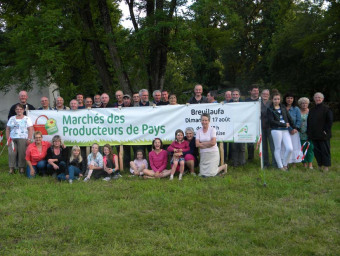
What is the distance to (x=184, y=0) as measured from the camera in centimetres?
1230

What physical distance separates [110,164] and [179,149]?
160 centimetres

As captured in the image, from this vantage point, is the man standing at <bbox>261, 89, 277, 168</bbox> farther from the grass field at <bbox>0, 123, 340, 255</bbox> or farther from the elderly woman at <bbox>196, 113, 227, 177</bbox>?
the elderly woman at <bbox>196, 113, 227, 177</bbox>

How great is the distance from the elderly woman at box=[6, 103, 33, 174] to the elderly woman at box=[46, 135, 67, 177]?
2.50 ft

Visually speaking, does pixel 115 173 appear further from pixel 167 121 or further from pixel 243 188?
pixel 243 188

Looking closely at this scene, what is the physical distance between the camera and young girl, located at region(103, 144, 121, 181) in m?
8.09

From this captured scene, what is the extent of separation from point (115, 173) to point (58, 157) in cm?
141

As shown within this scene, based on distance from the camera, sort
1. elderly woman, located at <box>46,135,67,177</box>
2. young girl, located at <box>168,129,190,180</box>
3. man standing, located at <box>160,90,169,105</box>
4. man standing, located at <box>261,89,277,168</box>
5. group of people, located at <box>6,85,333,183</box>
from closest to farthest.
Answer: young girl, located at <box>168,129,190,180</box>
group of people, located at <box>6,85,333,183</box>
elderly woman, located at <box>46,135,67,177</box>
man standing, located at <box>261,89,277,168</box>
man standing, located at <box>160,90,169,105</box>

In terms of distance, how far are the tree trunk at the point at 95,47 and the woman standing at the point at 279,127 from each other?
7937 mm

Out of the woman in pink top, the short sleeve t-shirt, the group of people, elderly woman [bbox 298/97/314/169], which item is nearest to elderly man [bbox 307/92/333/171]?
the group of people

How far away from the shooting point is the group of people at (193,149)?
8000mm

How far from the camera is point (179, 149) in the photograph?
26.6 feet

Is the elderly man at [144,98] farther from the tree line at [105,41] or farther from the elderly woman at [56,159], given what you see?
the tree line at [105,41]

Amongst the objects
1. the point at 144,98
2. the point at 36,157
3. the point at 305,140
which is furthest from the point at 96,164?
the point at 305,140

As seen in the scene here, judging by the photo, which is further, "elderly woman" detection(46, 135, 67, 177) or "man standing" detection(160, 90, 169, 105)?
"man standing" detection(160, 90, 169, 105)
